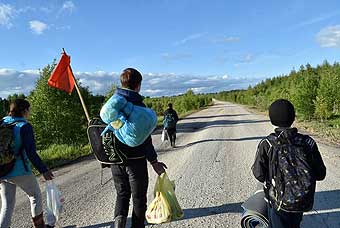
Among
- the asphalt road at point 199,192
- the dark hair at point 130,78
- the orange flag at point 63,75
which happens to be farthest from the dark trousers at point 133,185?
the orange flag at point 63,75

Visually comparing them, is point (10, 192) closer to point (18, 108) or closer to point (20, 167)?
point (20, 167)

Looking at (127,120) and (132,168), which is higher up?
(127,120)

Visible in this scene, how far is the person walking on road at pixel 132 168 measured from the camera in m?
3.53

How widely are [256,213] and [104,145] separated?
1852 mm

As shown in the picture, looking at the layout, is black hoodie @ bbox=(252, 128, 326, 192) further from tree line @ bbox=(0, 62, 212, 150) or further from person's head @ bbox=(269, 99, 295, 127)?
tree line @ bbox=(0, 62, 212, 150)

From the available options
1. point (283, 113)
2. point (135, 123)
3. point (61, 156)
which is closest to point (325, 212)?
point (283, 113)

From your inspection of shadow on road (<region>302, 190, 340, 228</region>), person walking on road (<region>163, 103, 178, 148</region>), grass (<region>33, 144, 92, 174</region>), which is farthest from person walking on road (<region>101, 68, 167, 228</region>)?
person walking on road (<region>163, 103, 178, 148</region>)

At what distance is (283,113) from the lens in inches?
118

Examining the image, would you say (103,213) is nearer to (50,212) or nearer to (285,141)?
(50,212)

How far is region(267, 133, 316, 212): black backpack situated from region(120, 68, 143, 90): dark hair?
5.09ft

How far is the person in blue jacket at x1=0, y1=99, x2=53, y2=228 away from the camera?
12.8 feet

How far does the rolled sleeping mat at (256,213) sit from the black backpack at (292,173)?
0.75 meters

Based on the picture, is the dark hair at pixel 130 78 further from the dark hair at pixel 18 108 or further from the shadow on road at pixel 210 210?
the shadow on road at pixel 210 210

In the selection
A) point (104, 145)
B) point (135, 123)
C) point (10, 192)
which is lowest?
point (10, 192)
